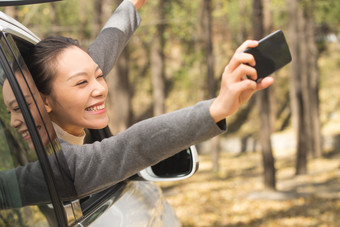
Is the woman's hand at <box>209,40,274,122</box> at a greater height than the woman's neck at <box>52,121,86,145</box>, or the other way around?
the woman's neck at <box>52,121,86,145</box>

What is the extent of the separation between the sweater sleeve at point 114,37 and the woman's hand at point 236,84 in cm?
115

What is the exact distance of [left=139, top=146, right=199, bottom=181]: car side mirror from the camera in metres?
2.43

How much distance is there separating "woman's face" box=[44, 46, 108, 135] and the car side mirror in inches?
25.0

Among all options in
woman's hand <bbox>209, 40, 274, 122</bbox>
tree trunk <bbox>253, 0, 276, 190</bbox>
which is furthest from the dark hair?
tree trunk <bbox>253, 0, 276, 190</bbox>

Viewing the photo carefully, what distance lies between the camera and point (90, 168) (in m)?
1.71

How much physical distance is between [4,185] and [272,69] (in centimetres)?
85

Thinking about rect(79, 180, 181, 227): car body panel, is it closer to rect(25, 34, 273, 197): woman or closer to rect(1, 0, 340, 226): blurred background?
rect(25, 34, 273, 197): woman

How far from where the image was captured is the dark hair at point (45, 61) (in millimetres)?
1882

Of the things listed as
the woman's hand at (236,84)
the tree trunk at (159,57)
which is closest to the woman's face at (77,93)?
the woman's hand at (236,84)

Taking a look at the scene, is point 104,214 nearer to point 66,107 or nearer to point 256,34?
point 66,107

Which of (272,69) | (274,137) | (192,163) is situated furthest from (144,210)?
(274,137)

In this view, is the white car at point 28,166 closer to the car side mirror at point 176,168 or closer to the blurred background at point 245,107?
the car side mirror at point 176,168

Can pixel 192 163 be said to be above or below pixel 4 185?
below

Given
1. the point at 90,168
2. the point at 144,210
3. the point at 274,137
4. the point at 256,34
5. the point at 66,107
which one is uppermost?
the point at 256,34
